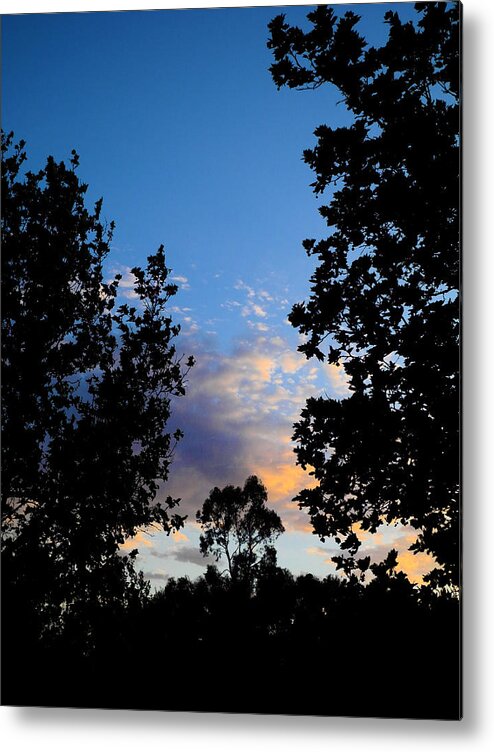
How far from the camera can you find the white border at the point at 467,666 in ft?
12.0

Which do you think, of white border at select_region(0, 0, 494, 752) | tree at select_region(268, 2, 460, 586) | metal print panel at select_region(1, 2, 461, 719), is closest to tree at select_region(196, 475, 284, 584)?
metal print panel at select_region(1, 2, 461, 719)

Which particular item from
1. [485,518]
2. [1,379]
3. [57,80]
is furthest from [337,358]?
[57,80]

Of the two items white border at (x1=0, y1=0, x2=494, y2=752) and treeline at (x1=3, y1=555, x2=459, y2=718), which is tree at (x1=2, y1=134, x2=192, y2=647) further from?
white border at (x1=0, y1=0, x2=494, y2=752)

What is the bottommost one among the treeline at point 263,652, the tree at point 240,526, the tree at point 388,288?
the treeline at point 263,652

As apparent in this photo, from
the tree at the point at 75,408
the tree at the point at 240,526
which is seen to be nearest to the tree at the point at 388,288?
the tree at the point at 240,526

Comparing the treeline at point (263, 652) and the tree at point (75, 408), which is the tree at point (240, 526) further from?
the tree at point (75, 408)

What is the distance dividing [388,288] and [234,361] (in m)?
0.71

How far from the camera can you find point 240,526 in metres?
3.80

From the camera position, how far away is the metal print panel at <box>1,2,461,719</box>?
3736mm

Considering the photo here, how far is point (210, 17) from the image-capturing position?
4.10 meters

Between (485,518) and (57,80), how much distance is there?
8.78 feet

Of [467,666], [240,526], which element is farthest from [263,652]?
[467,666]

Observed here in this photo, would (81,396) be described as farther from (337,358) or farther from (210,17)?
(210,17)

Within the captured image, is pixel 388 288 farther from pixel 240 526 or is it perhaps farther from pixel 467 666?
pixel 467 666
